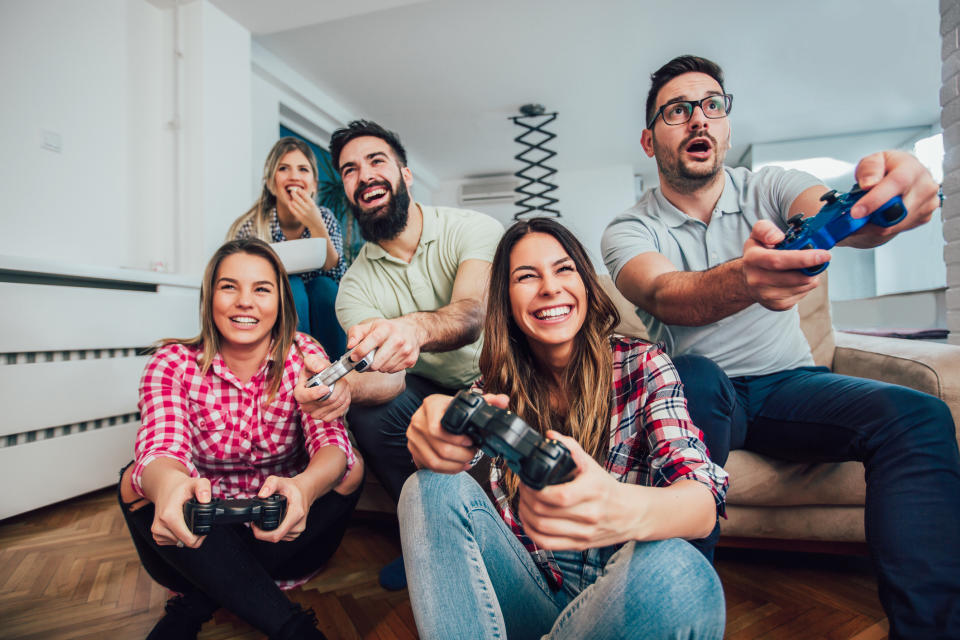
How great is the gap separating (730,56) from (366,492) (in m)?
3.90

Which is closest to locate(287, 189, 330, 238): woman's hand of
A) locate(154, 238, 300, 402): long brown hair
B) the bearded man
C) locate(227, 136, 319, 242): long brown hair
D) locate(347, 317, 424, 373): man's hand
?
locate(227, 136, 319, 242): long brown hair

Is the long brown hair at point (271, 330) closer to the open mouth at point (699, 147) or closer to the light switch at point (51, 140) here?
the open mouth at point (699, 147)

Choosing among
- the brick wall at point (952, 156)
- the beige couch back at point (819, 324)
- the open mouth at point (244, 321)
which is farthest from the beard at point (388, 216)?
the brick wall at point (952, 156)

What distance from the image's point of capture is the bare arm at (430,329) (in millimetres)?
922

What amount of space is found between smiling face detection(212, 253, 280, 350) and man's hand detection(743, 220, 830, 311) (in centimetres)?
101

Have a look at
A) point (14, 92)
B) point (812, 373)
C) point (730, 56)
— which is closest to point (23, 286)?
point (14, 92)

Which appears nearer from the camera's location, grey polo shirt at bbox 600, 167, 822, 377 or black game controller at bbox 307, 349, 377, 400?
black game controller at bbox 307, 349, 377, 400

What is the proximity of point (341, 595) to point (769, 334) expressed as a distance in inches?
46.8

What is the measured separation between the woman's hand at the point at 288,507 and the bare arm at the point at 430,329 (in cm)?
26

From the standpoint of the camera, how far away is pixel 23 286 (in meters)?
1.65

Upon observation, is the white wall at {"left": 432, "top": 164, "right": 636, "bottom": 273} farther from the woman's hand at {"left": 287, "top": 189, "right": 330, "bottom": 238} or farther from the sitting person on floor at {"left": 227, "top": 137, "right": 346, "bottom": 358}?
the woman's hand at {"left": 287, "top": 189, "right": 330, "bottom": 238}

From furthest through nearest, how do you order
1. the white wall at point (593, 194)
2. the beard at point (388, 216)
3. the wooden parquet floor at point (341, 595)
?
the white wall at point (593, 194), the beard at point (388, 216), the wooden parquet floor at point (341, 595)

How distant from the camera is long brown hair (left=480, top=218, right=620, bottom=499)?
0.86m

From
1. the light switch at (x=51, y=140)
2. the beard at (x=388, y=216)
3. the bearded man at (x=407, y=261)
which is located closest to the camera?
the bearded man at (x=407, y=261)
